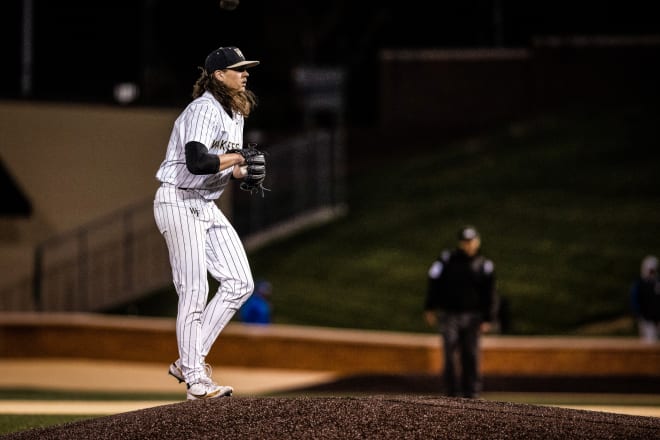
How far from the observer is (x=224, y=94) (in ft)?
24.3

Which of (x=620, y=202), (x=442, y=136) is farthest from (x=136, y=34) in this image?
(x=442, y=136)

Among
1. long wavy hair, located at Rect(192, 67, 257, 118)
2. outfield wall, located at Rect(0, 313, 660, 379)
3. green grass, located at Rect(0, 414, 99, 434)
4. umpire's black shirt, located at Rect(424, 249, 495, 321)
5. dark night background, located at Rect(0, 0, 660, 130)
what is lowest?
outfield wall, located at Rect(0, 313, 660, 379)

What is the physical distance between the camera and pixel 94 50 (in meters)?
25.8

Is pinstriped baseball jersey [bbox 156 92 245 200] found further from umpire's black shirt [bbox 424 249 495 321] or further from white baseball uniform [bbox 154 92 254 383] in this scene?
umpire's black shirt [bbox 424 249 495 321]

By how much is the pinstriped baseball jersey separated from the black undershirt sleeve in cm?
9

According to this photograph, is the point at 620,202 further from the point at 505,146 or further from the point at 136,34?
the point at 136,34

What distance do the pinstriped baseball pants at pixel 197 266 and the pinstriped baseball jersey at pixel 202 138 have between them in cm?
8

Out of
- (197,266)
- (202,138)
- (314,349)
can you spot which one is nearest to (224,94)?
(202,138)

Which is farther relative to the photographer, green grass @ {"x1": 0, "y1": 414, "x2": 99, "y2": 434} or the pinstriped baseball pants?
green grass @ {"x1": 0, "y1": 414, "x2": 99, "y2": 434}

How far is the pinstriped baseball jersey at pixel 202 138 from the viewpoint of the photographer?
7.18m

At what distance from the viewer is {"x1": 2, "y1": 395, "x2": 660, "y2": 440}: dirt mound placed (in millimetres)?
6305

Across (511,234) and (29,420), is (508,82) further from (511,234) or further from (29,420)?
(29,420)

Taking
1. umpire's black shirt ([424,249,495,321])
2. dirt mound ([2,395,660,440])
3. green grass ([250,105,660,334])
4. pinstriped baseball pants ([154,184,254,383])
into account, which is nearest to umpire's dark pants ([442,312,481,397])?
umpire's black shirt ([424,249,495,321])

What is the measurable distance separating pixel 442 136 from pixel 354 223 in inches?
435
